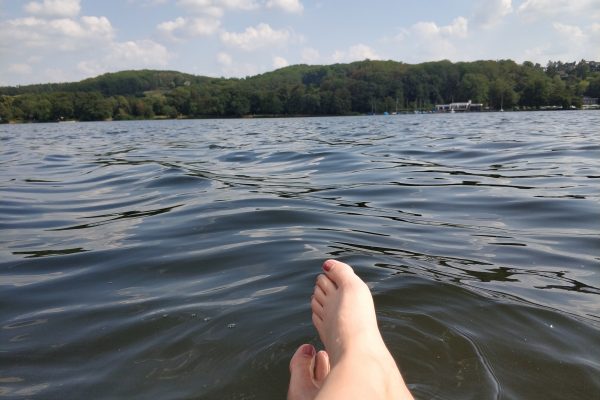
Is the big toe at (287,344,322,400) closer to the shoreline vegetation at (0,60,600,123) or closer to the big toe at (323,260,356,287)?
the big toe at (323,260,356,287)

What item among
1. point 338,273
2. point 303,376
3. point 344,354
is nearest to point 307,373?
point 303,376

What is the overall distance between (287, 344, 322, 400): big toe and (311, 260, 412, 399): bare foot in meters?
0.08

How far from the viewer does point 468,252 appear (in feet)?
10.2

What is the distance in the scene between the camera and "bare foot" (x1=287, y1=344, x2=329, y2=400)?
148cm

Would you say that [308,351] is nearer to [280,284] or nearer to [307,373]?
[307,373]

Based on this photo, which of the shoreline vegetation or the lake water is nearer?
the lake water

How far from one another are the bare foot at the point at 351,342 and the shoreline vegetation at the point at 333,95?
7093cm

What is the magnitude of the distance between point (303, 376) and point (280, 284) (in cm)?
109

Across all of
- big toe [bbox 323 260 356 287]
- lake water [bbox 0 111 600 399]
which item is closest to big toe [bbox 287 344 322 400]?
lake water [bbox 0 111 600 399]

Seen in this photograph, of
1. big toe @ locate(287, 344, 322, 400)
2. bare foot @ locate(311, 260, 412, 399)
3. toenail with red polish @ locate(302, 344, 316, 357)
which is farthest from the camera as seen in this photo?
toenail with red polish @ locate(302, 344, 316, 357)

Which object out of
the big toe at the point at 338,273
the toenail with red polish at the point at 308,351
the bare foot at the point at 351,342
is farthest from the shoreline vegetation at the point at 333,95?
the toenail with red polish at the point at 308,351

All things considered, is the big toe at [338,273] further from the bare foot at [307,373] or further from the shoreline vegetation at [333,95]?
the shoreline vegetation at [333,95]

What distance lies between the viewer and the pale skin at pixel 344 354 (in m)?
1.27

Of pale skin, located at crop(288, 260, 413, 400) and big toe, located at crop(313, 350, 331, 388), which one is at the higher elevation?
pale skin, located at crop(288, 260, 413, 400)
